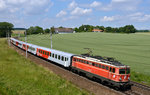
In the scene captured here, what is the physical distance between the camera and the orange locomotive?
17744 millimetres

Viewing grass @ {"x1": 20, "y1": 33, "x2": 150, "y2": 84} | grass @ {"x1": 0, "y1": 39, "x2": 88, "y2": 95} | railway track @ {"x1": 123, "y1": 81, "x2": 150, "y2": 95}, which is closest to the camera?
grass @ {"x1": 0, "y1": 39, "x2": 88, "y2": 95}

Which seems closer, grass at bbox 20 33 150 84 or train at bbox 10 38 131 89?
train at bbox 10 38 131 89

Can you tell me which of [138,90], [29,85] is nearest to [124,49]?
[138,90]

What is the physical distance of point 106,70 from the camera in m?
18.9

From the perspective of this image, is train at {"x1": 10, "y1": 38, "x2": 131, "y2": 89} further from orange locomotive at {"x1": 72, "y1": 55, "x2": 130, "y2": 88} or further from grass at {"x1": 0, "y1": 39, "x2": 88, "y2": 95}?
grass at {"x1": 0, "y1": 39, "x2": 88, "y2": 95}

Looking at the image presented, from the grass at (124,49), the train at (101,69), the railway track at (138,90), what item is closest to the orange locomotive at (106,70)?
the train at (101,69)

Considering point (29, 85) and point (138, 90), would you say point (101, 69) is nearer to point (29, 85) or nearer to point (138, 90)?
point (138, 90)

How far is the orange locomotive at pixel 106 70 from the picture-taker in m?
17.7

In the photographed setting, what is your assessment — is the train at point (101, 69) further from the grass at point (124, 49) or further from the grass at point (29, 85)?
the grass at point (124, 49)

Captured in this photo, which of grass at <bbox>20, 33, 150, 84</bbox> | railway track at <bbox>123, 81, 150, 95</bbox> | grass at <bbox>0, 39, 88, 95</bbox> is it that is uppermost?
grass at <bbox>20, 33, 150, 84</bbox>

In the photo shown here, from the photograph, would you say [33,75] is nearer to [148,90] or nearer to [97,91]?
[97,91]

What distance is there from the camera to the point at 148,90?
18250 millimetres

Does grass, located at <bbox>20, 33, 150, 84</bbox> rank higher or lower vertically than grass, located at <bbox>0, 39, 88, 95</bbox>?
higher

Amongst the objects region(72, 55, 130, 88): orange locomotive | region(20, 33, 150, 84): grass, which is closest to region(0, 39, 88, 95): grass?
region(72, 55, 130, 88): orange locomotive
